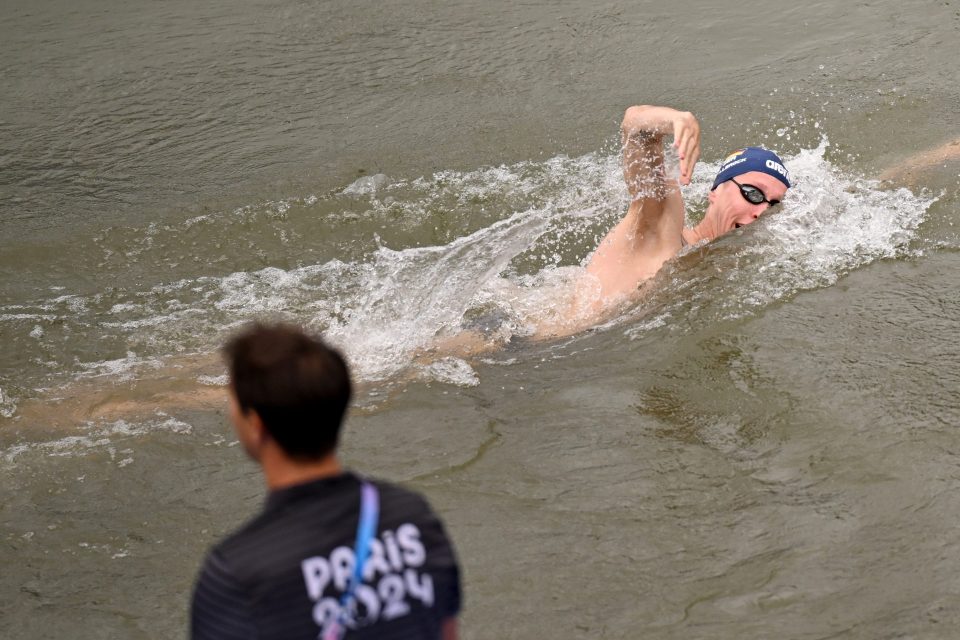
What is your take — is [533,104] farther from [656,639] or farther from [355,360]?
[656,639]

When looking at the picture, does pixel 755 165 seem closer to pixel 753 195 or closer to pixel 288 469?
pixel 753 195

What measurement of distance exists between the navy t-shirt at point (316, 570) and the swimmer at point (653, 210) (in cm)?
279

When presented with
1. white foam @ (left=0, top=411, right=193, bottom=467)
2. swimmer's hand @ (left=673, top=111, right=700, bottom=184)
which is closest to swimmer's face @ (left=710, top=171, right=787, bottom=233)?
swimmer's hand @ (left=673, top=111, right=700, bottom=184)

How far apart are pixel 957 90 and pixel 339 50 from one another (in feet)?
13.9

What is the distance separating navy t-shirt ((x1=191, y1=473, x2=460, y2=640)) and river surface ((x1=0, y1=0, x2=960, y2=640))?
4.57 ft

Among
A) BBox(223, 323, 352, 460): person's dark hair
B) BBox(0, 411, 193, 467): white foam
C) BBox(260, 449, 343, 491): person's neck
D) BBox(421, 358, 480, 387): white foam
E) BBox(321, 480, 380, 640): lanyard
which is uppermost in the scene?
BBox(223, 323, 352, 460): person's dark hair

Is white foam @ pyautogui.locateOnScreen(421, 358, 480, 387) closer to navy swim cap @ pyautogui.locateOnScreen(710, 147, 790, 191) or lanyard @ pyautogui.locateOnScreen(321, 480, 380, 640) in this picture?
navy swim cap @ pyautogui.locateOnScreen(710, 147, 790, 191)

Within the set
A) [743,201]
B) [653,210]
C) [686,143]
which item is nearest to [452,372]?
[653,210]

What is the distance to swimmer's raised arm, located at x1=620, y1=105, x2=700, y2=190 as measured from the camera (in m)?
3.93

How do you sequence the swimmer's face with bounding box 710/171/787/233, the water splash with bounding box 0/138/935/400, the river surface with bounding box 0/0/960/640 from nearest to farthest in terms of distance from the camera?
the river surface with bounding box 0/0/960/640 < the water splash with bounding box 0/138/935/400 < the swimmer's face with bounding box 710/171/787/233

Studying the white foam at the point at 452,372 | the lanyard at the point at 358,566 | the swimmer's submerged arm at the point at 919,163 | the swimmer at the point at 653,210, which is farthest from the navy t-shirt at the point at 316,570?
the swimmer's submerged arm at the point at 919,163

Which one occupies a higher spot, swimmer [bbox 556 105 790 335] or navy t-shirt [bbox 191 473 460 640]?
navy t-shirt [bbox 191 473 460 640]

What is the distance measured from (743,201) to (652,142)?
2.62ft

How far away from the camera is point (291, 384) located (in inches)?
63.3
